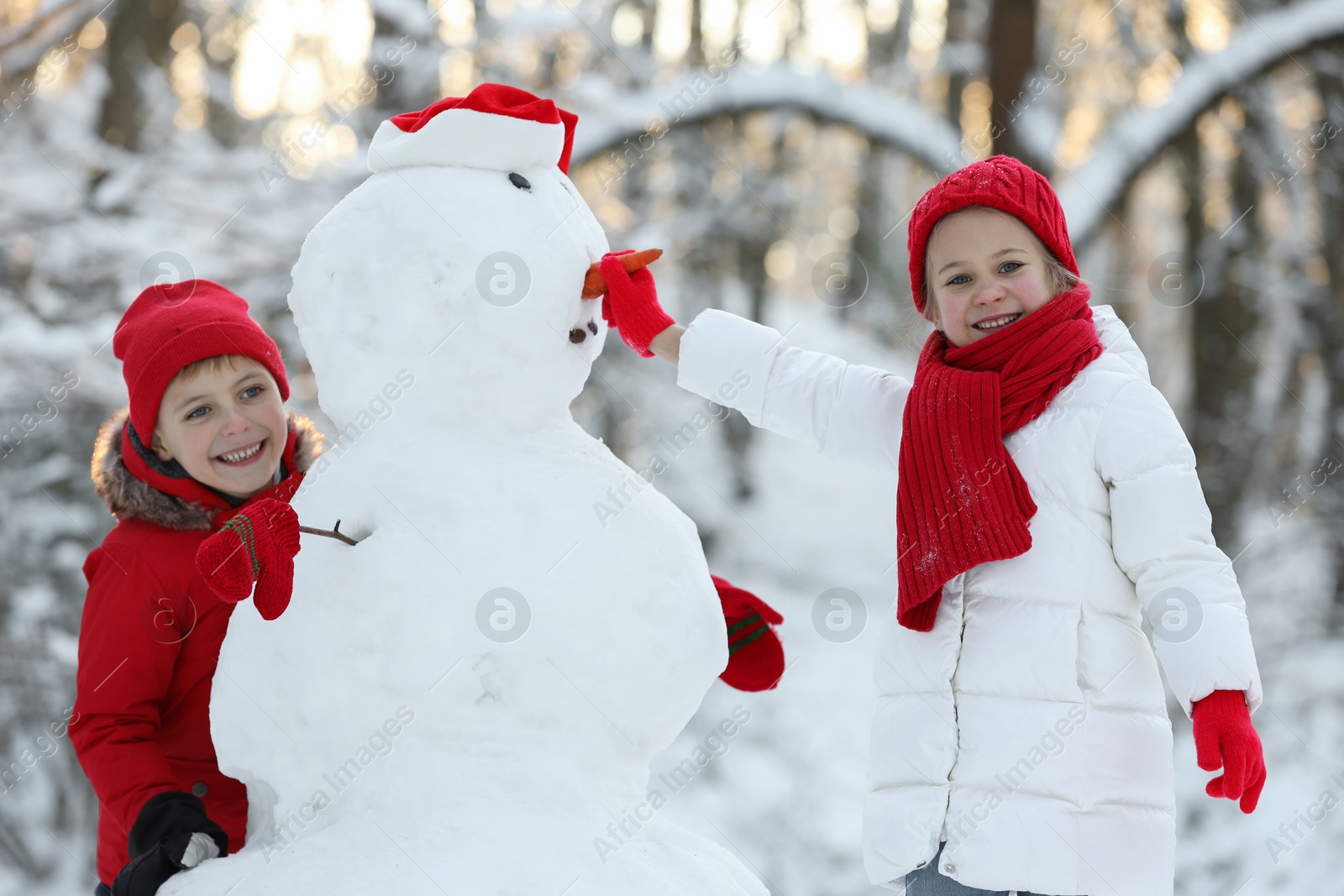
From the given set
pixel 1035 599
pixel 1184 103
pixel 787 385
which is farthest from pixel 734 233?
pixel 1035 599

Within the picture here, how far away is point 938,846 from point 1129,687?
0.38 meters

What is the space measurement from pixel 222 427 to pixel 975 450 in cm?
134

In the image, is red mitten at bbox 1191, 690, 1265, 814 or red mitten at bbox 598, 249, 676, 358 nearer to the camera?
red mitten at bbox 1191, 690, 1265, 814

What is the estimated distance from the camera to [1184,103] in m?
4.80

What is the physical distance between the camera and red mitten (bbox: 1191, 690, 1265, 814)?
1.56m

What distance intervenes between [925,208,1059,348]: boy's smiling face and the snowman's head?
61cm

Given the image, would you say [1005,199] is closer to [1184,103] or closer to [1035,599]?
[1035,599]

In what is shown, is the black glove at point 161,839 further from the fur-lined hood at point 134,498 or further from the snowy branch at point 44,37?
the snowy branch at point 44,37

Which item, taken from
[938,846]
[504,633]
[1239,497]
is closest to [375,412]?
[504,633]

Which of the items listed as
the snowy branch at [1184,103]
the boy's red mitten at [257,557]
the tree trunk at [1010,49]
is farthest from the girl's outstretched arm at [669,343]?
the tree trunk at [1010,49]

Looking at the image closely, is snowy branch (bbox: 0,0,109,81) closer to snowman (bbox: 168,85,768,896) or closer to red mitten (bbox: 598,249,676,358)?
snowman (bbox: 168,85,768,896)

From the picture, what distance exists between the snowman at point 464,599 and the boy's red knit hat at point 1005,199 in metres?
0.59

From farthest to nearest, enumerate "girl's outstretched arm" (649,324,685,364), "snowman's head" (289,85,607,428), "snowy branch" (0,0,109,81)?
"snowy branch" (0,0,109,81) < "girl's outstretched arm" (649,324,685,364) < "snowman's head" (289,85,607,428)

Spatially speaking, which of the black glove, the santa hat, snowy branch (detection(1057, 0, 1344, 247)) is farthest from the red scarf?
snowy branch (detection(1057, 0, 1344, 247))
